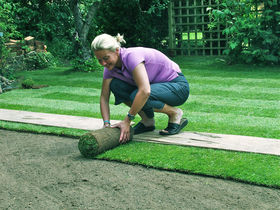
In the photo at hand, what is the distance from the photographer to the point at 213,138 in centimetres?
385

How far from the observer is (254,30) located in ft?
29.7

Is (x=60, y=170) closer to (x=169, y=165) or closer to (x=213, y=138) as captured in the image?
(x=169, y=165)

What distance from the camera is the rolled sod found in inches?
137

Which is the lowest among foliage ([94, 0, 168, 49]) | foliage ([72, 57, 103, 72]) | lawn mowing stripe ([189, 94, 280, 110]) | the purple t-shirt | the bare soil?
the bare soil

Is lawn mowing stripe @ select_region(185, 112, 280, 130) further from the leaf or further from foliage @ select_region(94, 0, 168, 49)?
foliage @ select_region(94, 0, 168, 49)

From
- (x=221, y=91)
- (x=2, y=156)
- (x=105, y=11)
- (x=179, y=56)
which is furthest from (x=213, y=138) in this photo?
(x=105, y=11)

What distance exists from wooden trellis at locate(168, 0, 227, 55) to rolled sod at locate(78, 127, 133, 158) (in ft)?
26.5

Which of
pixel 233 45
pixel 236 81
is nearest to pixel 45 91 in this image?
pixel 236 81

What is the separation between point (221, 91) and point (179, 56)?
5556mm

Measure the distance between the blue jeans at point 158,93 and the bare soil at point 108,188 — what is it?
0.77 meters

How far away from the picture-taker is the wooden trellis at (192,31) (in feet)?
36.9

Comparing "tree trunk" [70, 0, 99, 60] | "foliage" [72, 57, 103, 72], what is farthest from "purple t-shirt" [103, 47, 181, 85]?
"tree trunk" [70, 0, 99, 60]

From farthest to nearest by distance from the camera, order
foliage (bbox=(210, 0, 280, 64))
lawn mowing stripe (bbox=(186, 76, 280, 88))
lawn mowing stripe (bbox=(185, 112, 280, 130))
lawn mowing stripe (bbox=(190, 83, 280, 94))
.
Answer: foliage (bbox=(210, 0, 280, 64))
lawn mowing stripe (bbox=(186, 76, 280, 88))
lawn mowing stripe (bbox=(190, 83, 280, 94))
lawn mowing stripe (bbox=(185, 112, 280, 130))

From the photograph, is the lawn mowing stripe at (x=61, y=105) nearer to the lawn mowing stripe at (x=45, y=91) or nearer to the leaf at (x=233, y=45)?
the lawn mowing stripe at (x=45, y=91)
